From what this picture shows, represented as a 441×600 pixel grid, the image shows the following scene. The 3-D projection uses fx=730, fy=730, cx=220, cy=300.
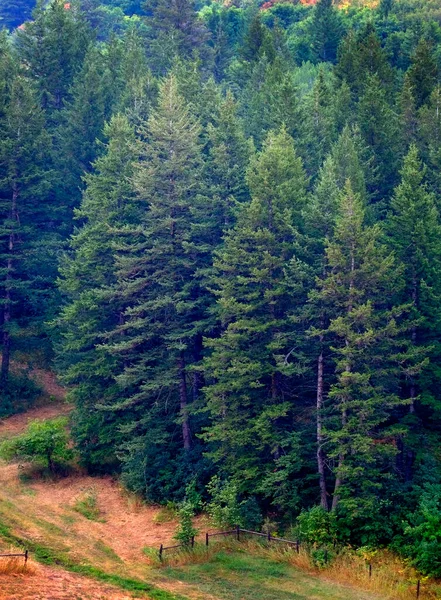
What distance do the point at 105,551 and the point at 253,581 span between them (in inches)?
242

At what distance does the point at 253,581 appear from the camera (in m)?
24.8

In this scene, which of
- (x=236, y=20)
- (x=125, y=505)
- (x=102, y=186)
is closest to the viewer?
(x=125, y=505)

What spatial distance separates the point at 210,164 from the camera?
35469 mm

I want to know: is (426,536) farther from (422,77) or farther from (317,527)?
(422,77)

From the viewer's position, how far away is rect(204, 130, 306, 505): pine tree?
1184 inches

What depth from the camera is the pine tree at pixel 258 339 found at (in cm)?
3008

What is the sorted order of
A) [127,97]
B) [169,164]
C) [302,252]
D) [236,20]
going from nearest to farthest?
[302,252] < [169,164] < [127,97] < [236,20]

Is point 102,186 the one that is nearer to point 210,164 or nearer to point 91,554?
point 210,164

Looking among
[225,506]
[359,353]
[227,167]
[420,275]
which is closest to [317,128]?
[227,167]

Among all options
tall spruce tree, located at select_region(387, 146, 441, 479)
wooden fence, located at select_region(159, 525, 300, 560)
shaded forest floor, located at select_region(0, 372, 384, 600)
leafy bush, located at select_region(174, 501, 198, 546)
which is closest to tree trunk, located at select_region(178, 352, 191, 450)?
shaded forest floor, located at select_region(0, 372, 384, 600)

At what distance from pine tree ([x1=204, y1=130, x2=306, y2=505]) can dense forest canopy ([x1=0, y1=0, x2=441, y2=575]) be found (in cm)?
11

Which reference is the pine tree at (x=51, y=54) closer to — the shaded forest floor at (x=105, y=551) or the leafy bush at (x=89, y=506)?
the shaded forest floor at (x=105, y=551)

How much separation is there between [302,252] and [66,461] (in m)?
16.1

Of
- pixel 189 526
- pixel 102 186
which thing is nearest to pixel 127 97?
pixel 102 186
